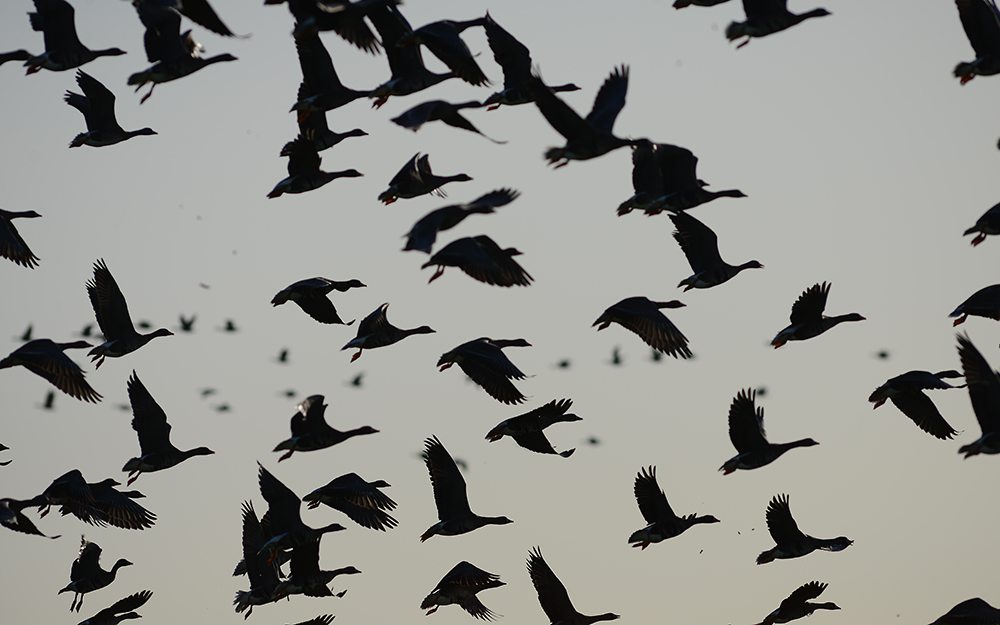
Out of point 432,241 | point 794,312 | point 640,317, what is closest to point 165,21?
point 432,241

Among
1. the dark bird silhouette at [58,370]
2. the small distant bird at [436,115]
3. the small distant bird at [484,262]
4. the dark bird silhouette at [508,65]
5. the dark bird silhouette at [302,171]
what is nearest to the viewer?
the small distant bird at [436,115]

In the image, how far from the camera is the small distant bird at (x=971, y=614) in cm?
2631

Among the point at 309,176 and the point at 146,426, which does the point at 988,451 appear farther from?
the point at 146,426

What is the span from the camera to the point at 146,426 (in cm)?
3019

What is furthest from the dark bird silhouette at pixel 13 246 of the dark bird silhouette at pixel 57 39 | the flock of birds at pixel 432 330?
the dark bird silhouette at pixel 57 39

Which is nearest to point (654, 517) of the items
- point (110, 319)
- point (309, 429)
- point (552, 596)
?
point (552, 596)

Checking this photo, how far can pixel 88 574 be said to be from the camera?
32250 mm

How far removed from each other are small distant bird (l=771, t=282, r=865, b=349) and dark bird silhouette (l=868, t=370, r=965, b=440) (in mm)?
1812

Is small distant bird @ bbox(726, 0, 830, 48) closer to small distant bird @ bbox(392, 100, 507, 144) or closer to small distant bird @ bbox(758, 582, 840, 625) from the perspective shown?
small distant bird @ bbox(392, 100, 507, 144)

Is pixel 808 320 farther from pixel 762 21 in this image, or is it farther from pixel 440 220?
pixel 440 220

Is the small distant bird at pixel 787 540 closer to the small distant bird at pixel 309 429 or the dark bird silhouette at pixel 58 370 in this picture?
the small distant bird at pixel 309 429

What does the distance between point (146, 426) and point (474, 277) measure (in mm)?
10813

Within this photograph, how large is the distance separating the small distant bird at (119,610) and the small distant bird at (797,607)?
578 inches

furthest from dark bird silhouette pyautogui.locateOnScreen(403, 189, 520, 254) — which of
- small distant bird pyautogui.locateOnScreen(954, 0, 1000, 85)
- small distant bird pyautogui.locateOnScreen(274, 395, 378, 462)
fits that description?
small distant bird pyautogui.locateOnScreen(954, 0, 1000, 85)
